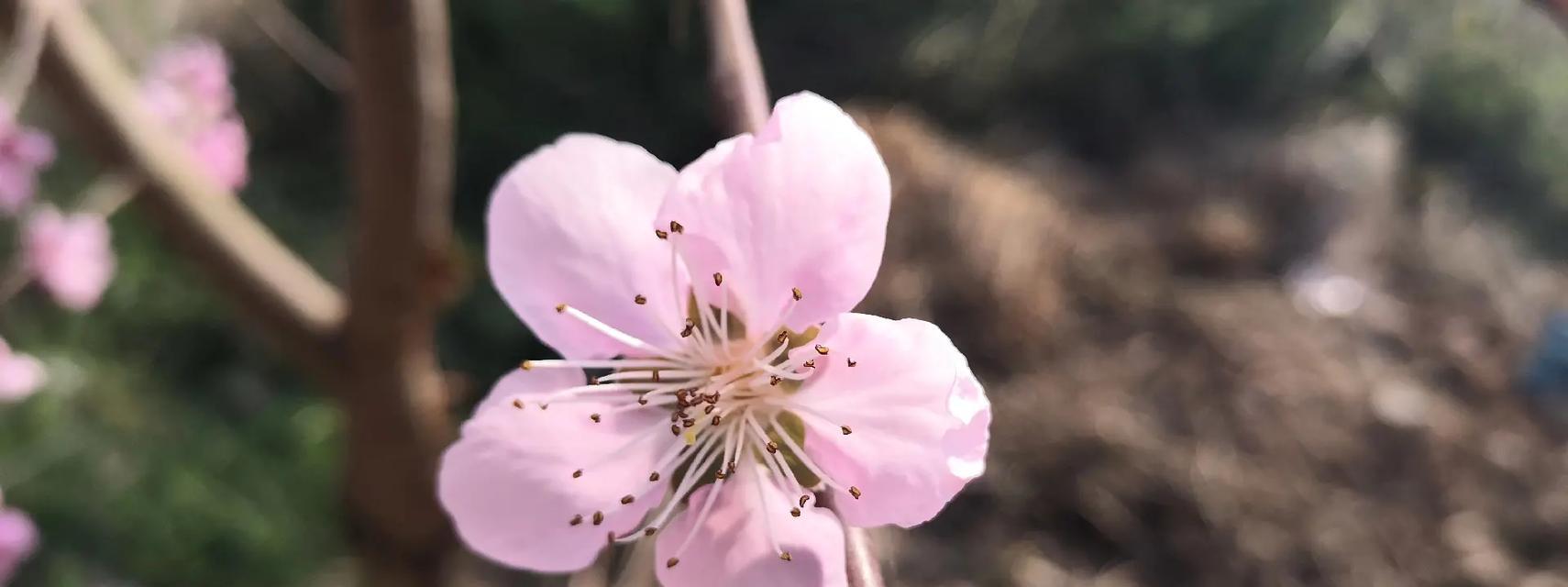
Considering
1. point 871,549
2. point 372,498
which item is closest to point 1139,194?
point 372,498

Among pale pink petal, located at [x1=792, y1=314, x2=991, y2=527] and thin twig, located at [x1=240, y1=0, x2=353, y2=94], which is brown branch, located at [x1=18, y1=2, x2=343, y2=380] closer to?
thin twig, located at [x1=240, y1=0, x2=353, y2=94]

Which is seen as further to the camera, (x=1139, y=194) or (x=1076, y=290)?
(x=1139, y=194)

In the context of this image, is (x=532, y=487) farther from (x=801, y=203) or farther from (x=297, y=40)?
(x=297, y=40)

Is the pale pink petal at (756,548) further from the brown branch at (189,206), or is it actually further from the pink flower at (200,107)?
the pink flower at (200,107)

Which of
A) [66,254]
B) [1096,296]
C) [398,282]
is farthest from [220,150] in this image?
[1096,296]

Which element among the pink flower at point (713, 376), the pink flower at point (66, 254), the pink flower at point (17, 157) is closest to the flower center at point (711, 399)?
the pink flower at point (713, 376)

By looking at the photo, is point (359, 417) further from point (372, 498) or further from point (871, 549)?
point (871, 549)
